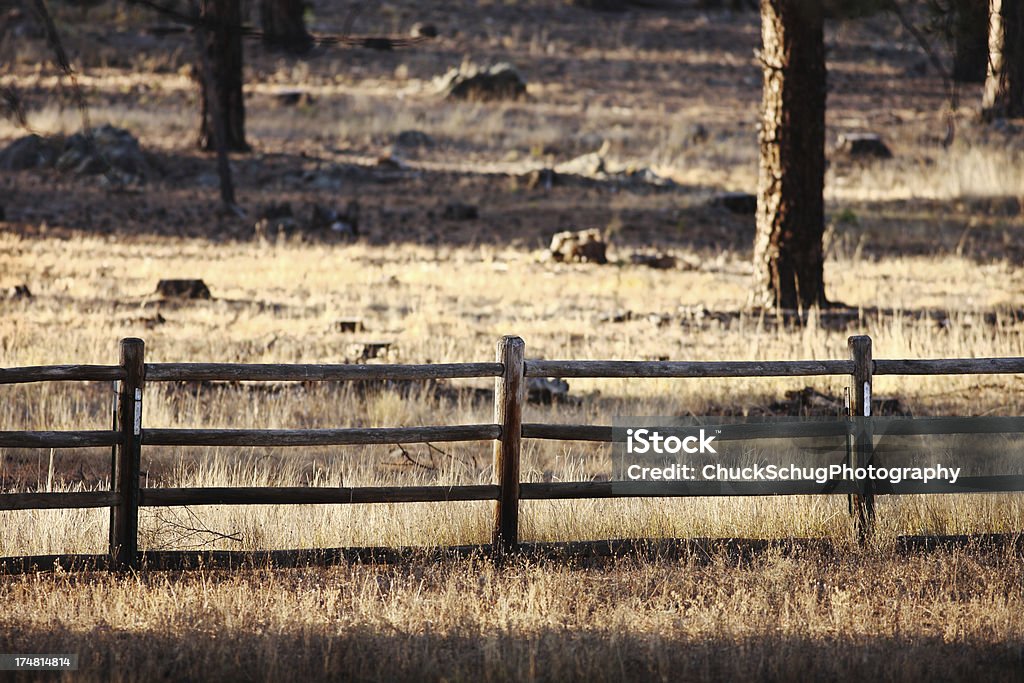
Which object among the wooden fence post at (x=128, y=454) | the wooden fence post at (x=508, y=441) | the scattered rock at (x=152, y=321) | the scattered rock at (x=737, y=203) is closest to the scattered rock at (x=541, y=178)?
the scattered rock at (x=737, y=203)

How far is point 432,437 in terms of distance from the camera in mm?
6828

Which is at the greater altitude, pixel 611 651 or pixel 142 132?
pixel 142 132

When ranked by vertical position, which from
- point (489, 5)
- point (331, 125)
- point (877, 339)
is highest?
point (489, 5)

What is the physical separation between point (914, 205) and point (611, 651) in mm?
18109

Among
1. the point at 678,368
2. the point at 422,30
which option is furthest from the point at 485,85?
the point at 678,368

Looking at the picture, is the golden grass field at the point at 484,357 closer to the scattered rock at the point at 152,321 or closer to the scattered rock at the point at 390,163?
the scattered rock at the point at 152,321

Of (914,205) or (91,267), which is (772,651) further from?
(914,205)

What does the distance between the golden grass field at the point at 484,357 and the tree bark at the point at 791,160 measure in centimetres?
82

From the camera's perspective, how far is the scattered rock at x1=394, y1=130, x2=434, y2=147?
27453 millimetres

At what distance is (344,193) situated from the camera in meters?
23.2

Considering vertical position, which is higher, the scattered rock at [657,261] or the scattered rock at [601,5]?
the scattered rock at [601,5]

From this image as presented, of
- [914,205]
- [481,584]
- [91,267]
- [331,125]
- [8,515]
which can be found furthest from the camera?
[331,125]

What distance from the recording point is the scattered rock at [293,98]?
3086cm

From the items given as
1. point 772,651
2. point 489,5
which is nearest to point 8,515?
point 772,651
